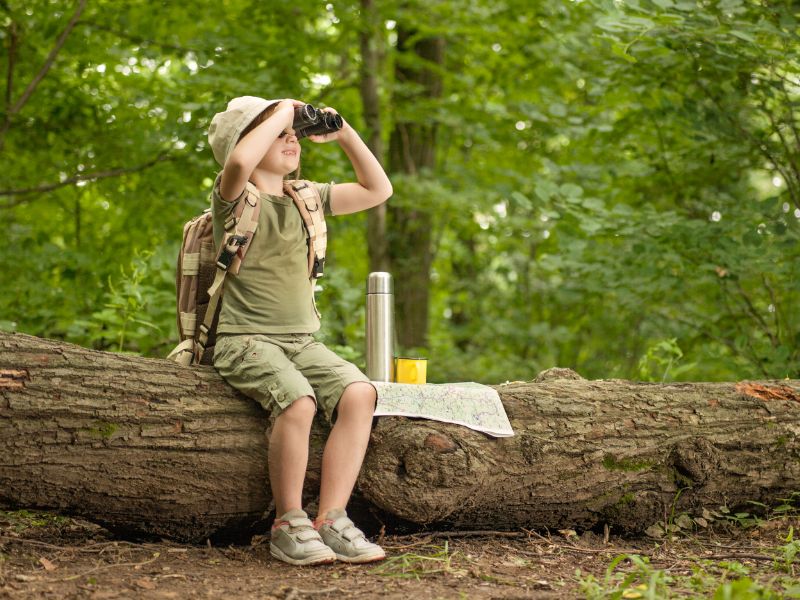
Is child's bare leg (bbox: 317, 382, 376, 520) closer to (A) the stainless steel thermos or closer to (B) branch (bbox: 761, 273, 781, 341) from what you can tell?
(A) the stainless steel thermos

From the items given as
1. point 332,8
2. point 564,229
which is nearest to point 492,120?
point 332,8

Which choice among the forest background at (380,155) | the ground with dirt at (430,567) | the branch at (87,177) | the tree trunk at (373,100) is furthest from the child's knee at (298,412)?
the tree trunk at (373,100)

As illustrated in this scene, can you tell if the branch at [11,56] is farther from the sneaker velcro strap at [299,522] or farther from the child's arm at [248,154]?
the sneaker velcro strap at [299,522]

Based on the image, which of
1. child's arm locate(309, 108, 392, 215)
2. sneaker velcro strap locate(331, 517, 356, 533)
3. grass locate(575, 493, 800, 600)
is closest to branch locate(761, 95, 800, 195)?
grass locate(575, 493, 800, 600)

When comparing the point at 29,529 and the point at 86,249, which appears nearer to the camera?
the point at 29,529

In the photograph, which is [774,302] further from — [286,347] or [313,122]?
[286,347]

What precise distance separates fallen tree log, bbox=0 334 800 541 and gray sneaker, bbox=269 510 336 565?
0.25 m

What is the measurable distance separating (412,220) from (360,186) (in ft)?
19.6

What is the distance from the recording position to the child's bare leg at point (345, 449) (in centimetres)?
326

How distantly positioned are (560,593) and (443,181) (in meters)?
7.53

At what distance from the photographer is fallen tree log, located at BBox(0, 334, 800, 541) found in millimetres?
A: 3121

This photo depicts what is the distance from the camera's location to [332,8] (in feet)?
24.3

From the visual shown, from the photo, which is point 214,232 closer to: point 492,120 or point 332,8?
point 332,8

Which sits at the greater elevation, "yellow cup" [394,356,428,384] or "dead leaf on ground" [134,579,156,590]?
"yellow cup" [394,356,428,384]
